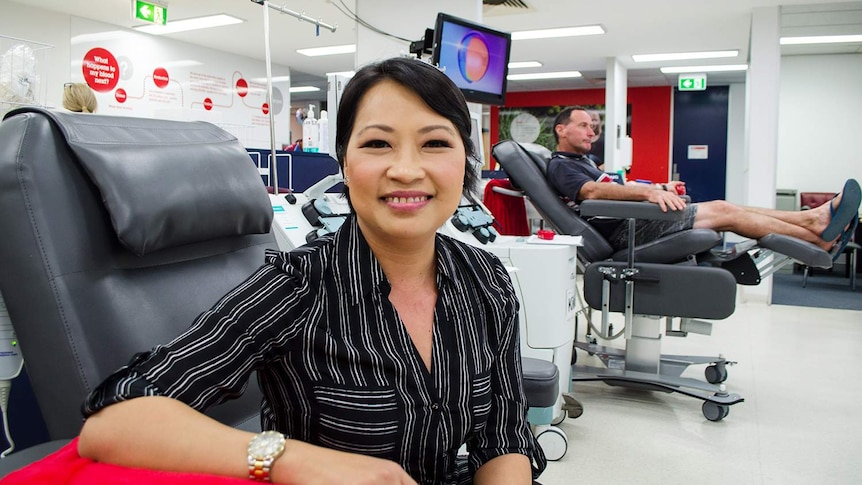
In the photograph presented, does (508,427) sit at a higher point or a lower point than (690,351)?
higher

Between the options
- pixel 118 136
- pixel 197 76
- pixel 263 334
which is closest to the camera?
pixel 263 334

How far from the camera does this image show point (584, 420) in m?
2.66

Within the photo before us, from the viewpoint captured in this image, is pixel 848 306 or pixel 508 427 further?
pixel 848 306

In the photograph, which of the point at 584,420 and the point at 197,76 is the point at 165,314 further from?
the point at 197,76

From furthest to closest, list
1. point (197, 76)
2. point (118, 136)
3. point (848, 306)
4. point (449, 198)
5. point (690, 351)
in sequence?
point (197, 76)
point (848, 306)
point (690, 351)
point (118, 136)
point (449, 198)

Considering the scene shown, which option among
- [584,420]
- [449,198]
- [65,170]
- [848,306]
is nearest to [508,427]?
[449,198]

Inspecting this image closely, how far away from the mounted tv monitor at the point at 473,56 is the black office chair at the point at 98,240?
6.64 ft

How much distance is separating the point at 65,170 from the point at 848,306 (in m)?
5.99

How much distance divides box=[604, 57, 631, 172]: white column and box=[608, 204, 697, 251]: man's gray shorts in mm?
6386

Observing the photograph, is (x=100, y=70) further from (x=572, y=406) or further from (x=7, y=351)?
(x=7, y=351)

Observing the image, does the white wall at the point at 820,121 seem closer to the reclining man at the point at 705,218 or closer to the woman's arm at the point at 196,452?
the reclining man at the point at 705,218

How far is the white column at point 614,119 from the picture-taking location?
9.18m

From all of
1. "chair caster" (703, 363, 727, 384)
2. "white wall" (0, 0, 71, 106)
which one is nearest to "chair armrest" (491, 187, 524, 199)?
"chair caster" (703, 363, 727, 384)

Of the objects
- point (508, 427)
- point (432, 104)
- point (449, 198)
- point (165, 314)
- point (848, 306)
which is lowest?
point (848, 306)
